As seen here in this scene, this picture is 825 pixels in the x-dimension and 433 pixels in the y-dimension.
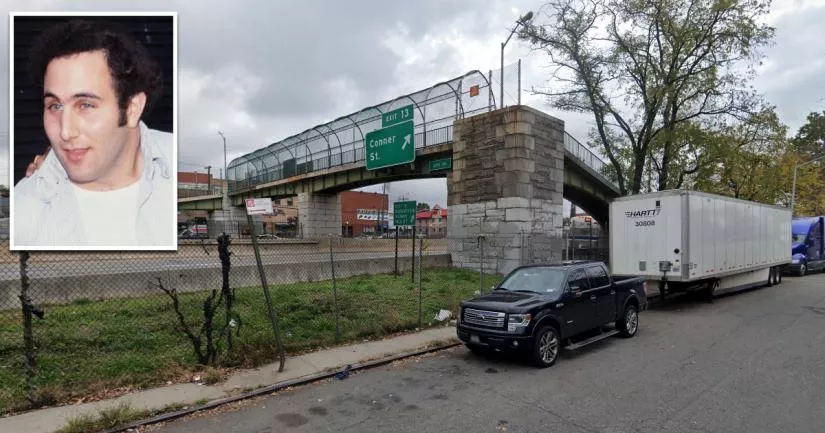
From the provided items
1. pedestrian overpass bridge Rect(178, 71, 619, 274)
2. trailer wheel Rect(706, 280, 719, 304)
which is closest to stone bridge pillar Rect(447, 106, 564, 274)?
pedestrian overpass bridge Rect(178, 71, 619, 274)

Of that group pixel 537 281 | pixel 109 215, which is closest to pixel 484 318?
pixel 537 281

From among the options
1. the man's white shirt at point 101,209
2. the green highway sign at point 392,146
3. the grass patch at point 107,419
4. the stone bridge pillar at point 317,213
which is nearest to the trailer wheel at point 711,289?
the green highway sign at point 392,146

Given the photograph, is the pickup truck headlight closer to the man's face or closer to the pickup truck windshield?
the pickup truck windshield

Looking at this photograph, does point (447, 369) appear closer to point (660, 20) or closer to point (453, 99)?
point (453, 99)

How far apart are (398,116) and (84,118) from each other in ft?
39.9

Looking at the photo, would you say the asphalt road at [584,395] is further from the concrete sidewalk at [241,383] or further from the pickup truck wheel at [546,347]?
the concrete sidewalk at [241,383]

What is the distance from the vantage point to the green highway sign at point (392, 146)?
18328mm

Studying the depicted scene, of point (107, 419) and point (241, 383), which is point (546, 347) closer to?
point (241, 383)

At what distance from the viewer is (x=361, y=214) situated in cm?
9231

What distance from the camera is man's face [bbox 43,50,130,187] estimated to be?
721 cm

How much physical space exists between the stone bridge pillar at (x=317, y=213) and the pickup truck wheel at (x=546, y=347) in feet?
106

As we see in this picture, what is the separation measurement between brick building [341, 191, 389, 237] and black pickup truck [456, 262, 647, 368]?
79612mm

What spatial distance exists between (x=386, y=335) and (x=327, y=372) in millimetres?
2604

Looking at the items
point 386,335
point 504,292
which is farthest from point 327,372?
point 504,292
